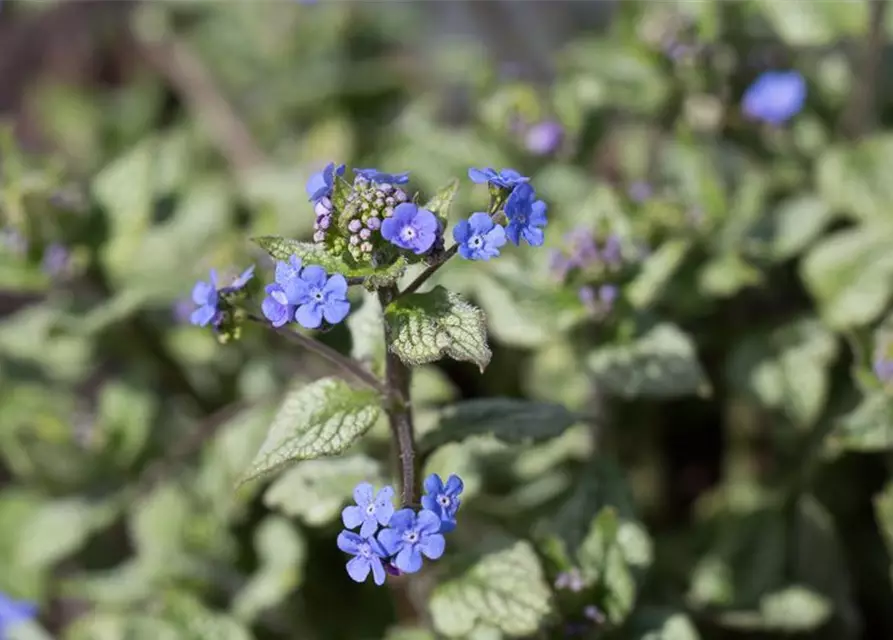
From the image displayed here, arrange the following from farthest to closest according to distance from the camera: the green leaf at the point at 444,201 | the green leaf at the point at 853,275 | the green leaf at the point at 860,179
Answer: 1. the green leaf at the point at 860,179
2. the green leaf at the point at 853,275
3. the green leaf at the point at 444,201

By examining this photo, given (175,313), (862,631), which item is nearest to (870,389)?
(862,631)

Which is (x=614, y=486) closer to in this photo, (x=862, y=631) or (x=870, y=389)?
(x=870, y=389)

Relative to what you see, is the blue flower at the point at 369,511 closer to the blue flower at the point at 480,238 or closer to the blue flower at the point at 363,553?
the blue flower at the point at 363,553

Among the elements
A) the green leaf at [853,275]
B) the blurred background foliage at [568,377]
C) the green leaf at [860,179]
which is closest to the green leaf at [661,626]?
the blurred background foliage at [568,377]

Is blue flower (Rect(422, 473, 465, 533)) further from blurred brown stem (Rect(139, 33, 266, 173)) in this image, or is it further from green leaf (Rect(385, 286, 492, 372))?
blurred brown stem (Rect(139, 33, 266, 173))

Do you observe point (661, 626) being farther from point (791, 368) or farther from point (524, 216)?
point (524, 216)

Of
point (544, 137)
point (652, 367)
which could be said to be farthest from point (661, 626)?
point (544, 137)
